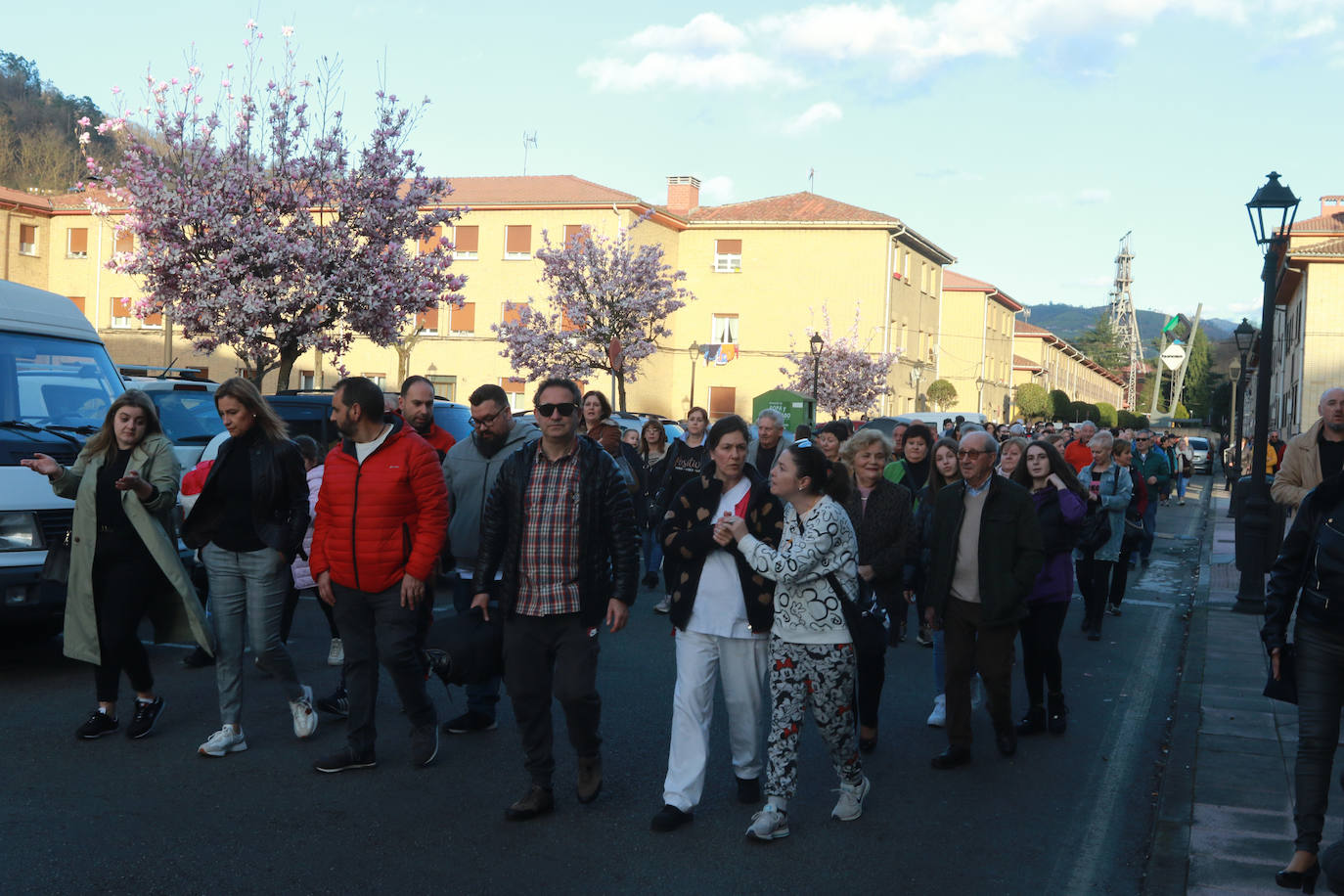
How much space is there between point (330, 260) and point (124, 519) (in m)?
15.8

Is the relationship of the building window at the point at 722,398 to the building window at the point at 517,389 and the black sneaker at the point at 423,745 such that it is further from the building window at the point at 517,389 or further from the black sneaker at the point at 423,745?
the black sneaker at the point at 423,745

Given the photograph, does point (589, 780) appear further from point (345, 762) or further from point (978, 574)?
point (978, 574)

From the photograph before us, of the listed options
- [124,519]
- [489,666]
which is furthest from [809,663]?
[124,519]

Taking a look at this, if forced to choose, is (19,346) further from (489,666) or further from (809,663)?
(809,663)

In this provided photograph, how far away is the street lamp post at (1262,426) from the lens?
1250cm

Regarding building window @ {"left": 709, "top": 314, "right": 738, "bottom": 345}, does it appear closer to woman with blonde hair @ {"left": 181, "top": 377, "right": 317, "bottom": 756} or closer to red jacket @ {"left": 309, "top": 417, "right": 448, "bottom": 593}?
woman with blonde hair @ {"left": 181, "top": 377, "right": 317, "bottom": 756}

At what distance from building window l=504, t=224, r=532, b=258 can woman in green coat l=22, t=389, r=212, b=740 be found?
45610 millimetres

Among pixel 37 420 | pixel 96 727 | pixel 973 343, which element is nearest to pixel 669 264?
pixel 973 343

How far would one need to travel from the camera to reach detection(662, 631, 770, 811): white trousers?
534 cm

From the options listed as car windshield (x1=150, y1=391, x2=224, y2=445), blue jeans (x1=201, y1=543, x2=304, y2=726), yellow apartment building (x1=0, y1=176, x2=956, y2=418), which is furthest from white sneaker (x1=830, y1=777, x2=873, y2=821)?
yellow apartment building (x1=0, y1=176, x2=956, y2=418)

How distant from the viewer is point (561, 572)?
5359 mm

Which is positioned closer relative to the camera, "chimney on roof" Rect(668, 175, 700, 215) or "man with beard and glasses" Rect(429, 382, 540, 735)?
"man with beard and glasses" Rect(429, 382, 540, 735)

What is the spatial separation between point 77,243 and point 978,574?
55.6m

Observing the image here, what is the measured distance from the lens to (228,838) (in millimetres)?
5004
